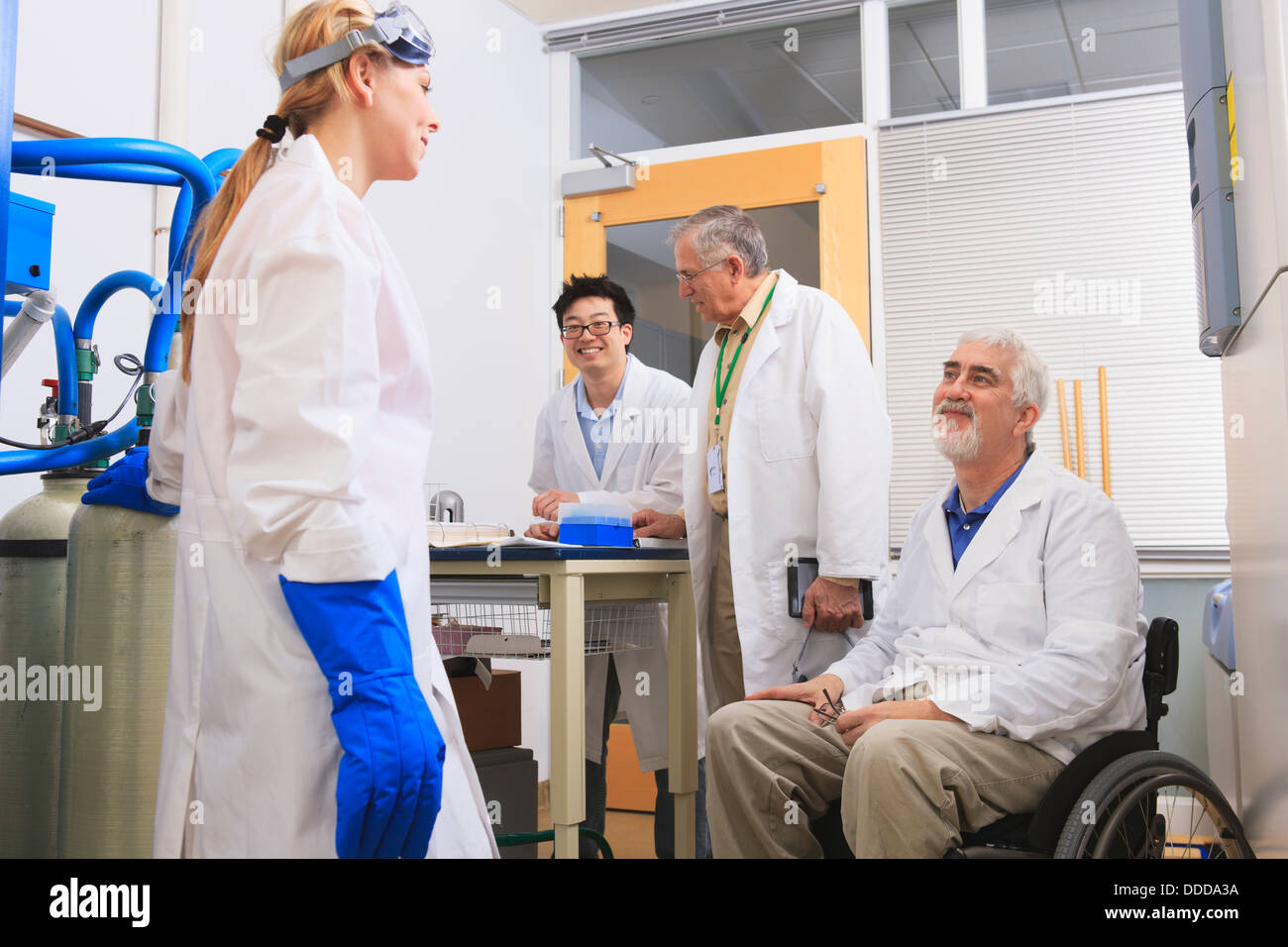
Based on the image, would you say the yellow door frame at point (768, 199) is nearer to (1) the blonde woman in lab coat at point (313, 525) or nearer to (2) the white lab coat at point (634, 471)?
(2) the white lab coat at point (634, 471)

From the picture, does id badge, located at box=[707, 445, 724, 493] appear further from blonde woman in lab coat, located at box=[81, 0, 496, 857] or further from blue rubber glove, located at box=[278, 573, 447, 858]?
blue rubber glove, located at box=[278, 573, 447, 858]

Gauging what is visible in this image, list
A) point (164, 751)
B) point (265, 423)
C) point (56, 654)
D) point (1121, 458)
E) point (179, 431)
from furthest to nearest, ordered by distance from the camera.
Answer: point (1121, 458) → point (56, 654) → point (179, 431) → point (164, 751) → point (265, 423)

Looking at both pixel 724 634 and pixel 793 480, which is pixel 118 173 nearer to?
pixel 793 480

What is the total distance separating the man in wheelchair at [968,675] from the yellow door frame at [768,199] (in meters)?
2.01

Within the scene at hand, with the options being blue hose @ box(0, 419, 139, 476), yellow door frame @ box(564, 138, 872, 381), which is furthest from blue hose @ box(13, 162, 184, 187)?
yellow door frame @ box(564, 138, 872, 381)

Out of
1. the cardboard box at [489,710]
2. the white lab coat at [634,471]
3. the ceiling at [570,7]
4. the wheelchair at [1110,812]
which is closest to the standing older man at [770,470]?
the white lab coat at [634,471]

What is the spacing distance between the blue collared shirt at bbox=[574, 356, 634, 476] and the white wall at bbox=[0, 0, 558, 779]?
0.70 metres

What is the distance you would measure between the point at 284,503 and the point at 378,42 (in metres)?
0.57

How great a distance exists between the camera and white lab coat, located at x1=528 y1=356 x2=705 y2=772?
252 centimetres

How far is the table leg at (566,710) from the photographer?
1.81m

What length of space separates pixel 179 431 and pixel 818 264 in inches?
124

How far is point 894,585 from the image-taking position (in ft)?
6.87
